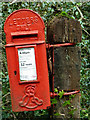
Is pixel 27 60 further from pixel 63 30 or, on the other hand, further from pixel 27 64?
pixel 63 30

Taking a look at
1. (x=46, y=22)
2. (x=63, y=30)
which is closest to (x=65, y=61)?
(x=63, y=30)

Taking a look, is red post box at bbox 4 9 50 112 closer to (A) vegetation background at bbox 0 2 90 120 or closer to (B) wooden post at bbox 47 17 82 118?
(B) wooden post at bbox 47 17 82 118

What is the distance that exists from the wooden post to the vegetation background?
169 centimetres

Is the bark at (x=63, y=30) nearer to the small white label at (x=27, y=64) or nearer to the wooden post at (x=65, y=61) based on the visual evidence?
the wooden post at (x=65, y=61)

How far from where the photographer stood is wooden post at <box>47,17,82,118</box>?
194 cm

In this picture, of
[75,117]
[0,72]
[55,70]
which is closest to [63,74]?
[55,70]

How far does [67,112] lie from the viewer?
6.48 ft

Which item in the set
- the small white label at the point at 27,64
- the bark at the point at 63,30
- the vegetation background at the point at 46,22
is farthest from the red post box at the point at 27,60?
the vegetation background at the point at 46,22

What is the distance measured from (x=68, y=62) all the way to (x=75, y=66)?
0.33 feet

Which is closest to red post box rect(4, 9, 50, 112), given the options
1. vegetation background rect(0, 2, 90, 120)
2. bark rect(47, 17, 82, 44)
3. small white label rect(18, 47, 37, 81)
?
small white label rect(18, 47, 37, 81)

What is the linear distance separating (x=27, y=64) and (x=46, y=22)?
1992 mm

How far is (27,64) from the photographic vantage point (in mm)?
1946

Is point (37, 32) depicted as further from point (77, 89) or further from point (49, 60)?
point (77, 89)

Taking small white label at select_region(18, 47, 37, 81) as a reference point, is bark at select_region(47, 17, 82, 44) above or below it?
above
